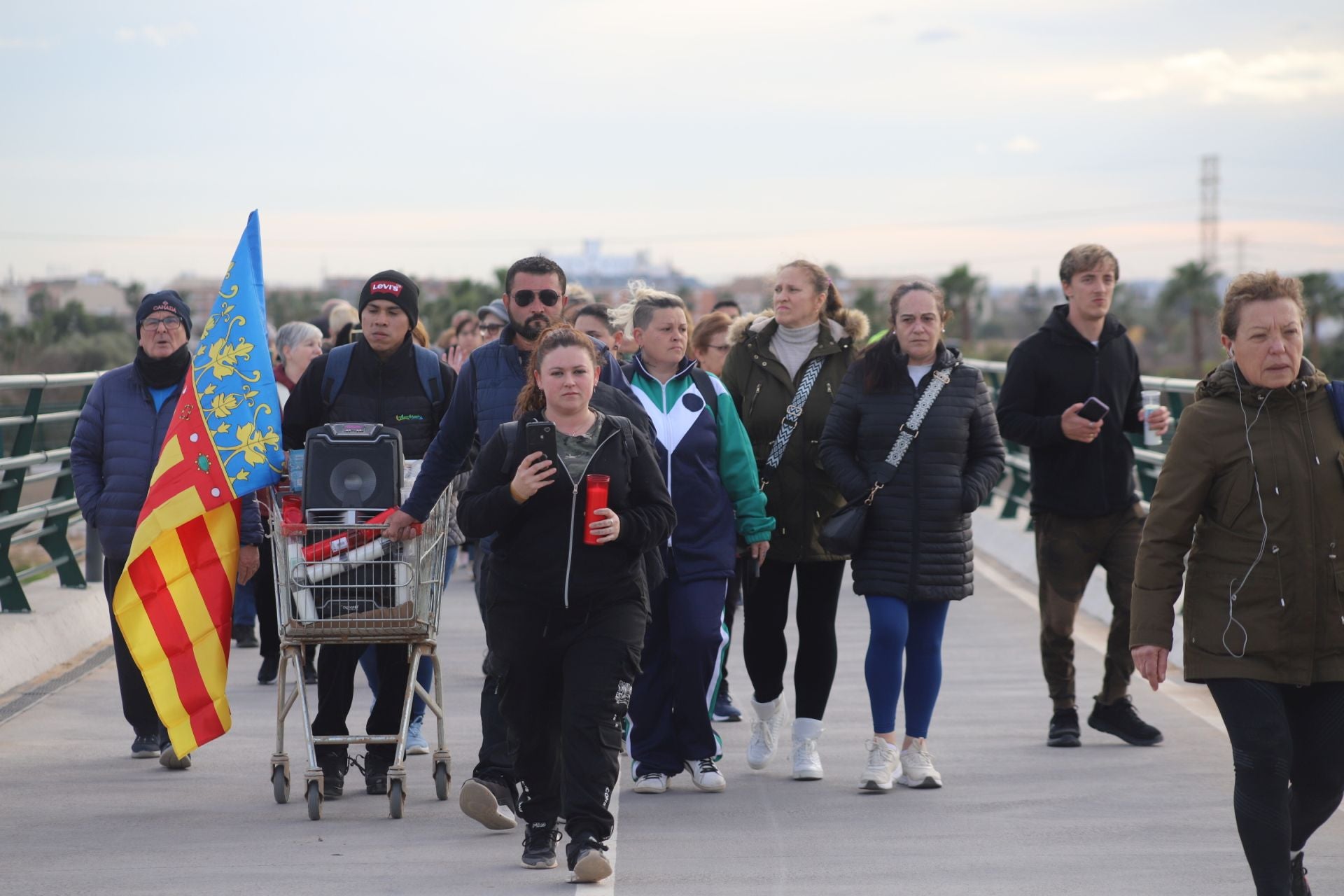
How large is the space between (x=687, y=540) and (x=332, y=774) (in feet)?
5.65

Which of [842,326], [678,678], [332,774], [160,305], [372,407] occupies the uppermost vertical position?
[160,305]

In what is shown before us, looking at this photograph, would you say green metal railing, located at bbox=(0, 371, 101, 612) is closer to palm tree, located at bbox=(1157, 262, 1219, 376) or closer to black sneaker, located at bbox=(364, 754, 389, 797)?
black sneaker, located at bbox=(364, 754, 389, 797)

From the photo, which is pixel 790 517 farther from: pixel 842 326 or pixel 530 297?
pixel 530 297

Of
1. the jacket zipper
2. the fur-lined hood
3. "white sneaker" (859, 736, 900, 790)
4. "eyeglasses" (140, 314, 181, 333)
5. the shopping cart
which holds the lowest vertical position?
"white sneaker" (859, 736, 900, 790)

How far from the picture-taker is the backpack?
24.6 feet

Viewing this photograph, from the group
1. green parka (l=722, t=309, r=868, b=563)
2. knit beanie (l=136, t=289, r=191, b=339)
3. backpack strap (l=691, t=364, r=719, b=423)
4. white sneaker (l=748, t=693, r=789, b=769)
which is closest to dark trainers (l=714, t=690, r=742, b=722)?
white sneaker (l=748, t=693, r=789, b=769)

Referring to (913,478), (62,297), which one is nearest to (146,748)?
(913,478)

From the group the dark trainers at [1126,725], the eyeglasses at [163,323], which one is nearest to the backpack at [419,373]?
the eyeglasses at [163,323]

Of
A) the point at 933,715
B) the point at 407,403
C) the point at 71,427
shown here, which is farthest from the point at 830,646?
the point at 71,427

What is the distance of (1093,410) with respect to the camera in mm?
8336

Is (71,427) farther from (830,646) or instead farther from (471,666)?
(830,646)

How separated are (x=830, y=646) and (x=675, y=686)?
2.64 feet

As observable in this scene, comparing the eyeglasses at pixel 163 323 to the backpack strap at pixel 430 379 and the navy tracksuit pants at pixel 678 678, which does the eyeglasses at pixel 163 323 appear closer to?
the backpack strap at pixel 430 379

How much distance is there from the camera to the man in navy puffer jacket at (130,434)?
318 inches
